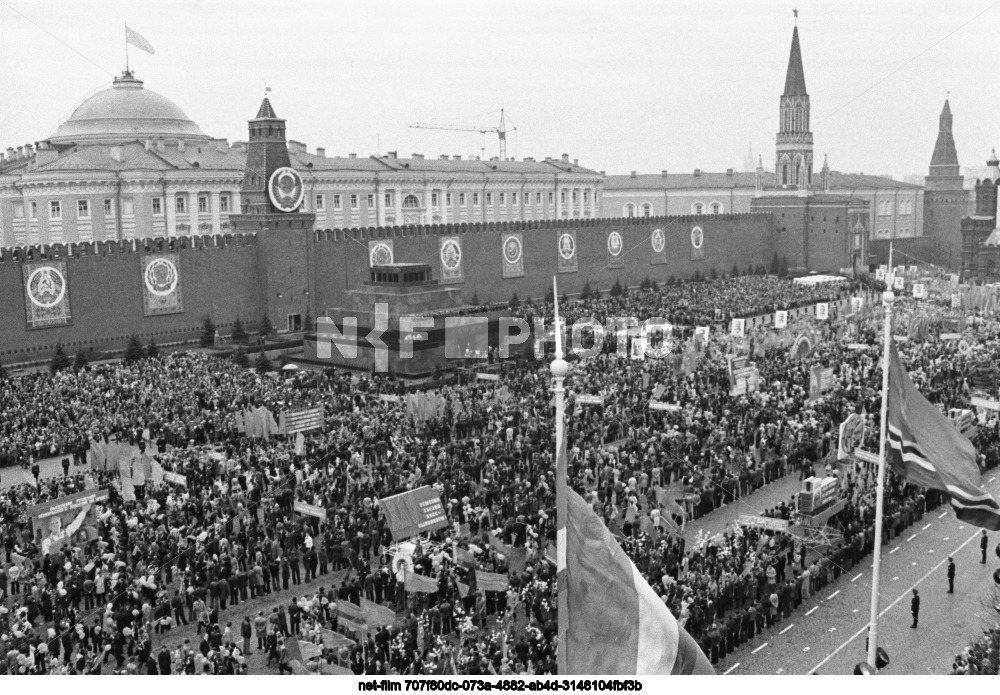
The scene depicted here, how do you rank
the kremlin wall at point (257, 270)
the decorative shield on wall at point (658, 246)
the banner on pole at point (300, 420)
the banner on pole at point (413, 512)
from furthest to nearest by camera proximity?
the decorative shield on wall at point (658, 246), the kremlin wall at point (257, 270), the banner on pole at point (300, 420), the banner on pole at point (413, 512)

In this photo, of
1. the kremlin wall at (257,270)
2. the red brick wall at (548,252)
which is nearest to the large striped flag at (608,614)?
the kremlin wall at (257,270)

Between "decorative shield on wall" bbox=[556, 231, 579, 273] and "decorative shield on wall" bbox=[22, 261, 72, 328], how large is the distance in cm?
2519

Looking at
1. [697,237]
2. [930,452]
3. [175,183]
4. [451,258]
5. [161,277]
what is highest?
[175,183]

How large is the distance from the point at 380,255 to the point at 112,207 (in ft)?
40.9

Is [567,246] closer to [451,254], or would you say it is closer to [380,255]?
[451,254]

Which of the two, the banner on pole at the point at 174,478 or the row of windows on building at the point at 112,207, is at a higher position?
the row of windows on building at the point at 112,207

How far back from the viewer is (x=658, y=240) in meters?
60.6

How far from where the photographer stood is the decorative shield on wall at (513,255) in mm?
51938

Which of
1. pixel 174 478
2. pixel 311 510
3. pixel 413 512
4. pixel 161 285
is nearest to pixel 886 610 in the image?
pixel 413 512

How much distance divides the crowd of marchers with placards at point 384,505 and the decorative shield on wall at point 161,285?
7623 mm

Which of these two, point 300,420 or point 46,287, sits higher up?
point 46,287

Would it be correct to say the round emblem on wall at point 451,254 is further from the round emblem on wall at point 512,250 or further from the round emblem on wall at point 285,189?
the round emblem on wall at point 285,189

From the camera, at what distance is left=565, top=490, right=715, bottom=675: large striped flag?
7367mm
